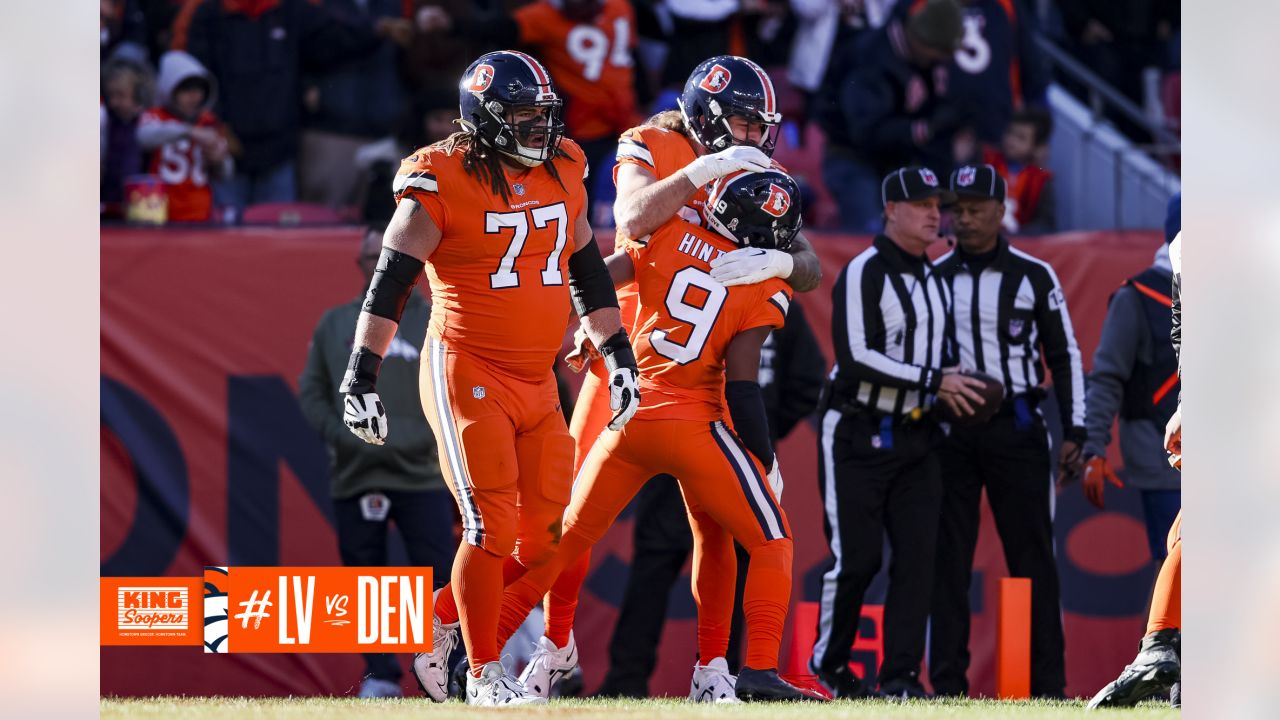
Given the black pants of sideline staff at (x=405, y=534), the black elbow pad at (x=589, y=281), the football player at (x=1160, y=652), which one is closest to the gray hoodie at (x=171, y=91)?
the black pants of sideline staff at (x=405, y=534)

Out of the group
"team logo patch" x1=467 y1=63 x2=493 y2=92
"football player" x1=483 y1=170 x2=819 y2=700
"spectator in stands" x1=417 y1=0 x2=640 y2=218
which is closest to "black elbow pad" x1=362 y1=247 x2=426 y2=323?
"team logo patch" x1=467 y1=63 x2=493 y2=92

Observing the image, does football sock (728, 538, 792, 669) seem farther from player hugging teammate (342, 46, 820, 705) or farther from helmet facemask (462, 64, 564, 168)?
helmet facemask (462, 64, 564, 168)

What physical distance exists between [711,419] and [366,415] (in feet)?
3.65

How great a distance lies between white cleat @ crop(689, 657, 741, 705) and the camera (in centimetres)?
544

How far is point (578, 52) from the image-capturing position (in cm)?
859

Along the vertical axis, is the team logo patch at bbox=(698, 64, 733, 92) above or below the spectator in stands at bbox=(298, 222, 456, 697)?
above

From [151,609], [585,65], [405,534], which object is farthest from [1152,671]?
[585,65]

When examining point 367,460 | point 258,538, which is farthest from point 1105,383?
point 258,538

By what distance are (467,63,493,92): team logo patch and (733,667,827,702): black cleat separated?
192 cm

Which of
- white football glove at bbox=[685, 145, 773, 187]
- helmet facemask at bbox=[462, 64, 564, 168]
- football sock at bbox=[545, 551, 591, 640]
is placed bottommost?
football sock at bbox=[545, 551, 591, 640]

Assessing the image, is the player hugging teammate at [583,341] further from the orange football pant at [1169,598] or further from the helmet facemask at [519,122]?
the orange football pant at [1169,598]

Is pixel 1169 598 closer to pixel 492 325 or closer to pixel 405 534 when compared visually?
pixel 492 325

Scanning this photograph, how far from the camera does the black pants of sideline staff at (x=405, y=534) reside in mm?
6691
